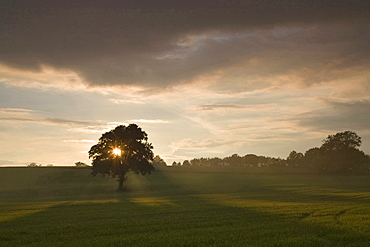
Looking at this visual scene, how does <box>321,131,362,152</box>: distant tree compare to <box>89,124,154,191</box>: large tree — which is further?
<box>321,131,362,152</box>: distant tree

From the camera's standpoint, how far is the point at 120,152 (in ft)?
268

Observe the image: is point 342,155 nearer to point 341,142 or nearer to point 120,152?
point 341,142

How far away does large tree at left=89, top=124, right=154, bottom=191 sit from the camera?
266 feet

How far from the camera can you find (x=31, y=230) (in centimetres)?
2494

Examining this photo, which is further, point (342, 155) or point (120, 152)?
point (342, 155)

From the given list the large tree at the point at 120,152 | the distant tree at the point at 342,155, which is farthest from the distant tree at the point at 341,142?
the large tree at the point at 120,152

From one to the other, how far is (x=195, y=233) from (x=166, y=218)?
7.68 meters

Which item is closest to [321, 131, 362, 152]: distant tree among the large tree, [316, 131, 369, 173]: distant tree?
[316, 131, 369, 173]: distant tree

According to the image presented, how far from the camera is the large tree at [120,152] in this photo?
266 feet

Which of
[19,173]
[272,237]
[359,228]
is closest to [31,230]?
[272,237]

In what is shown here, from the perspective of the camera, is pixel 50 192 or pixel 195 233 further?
pixel 50 192

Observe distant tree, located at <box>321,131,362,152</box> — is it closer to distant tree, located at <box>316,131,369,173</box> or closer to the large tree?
distant tree, located at <box>316,131,369,173</box>

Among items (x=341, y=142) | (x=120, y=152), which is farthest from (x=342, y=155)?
(x=120, y=152)

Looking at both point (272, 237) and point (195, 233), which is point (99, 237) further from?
point (272, 237)
